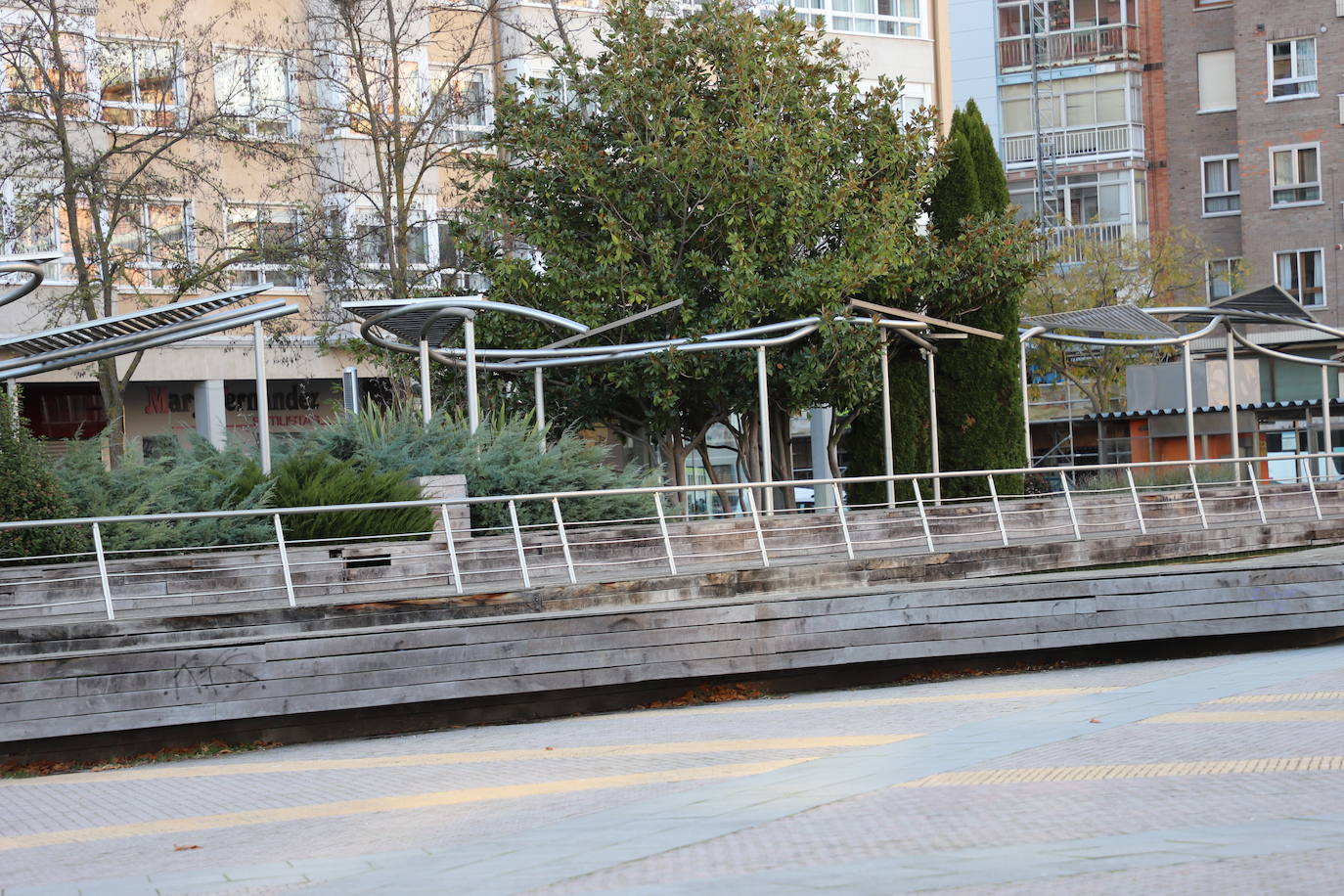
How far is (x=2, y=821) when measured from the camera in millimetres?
9570

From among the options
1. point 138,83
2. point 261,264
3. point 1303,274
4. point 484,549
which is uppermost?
point 138,83

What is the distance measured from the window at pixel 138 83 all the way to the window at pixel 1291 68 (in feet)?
113

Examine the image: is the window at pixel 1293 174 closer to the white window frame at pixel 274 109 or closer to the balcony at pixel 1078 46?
the balcony at pixel 1078 46

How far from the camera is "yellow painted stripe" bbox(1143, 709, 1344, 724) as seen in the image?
34.1 feet

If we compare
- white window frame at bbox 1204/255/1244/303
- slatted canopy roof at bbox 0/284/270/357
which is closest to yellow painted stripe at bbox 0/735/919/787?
slatted canopy roof at bbox 0/284/270/357

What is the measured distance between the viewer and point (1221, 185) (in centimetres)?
5384

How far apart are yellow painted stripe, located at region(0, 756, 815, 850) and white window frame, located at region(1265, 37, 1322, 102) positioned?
47052 mm

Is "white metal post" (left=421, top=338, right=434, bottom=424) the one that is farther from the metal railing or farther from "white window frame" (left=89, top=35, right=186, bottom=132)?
"white window frame" (left=89, top=35, right=186, bottom=132)

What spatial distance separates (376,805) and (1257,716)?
17.4 ft

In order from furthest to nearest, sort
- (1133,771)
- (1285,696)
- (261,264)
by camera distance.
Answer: (261,264) → (1285,696) → (1133,771)

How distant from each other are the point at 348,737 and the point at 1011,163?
151ft

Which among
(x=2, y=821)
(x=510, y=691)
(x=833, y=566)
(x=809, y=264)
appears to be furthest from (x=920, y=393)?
(x=2, y=821)

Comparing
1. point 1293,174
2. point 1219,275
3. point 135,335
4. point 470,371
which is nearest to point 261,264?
point 470,371

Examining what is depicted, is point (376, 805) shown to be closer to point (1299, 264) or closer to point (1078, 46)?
point (1299, 264)
